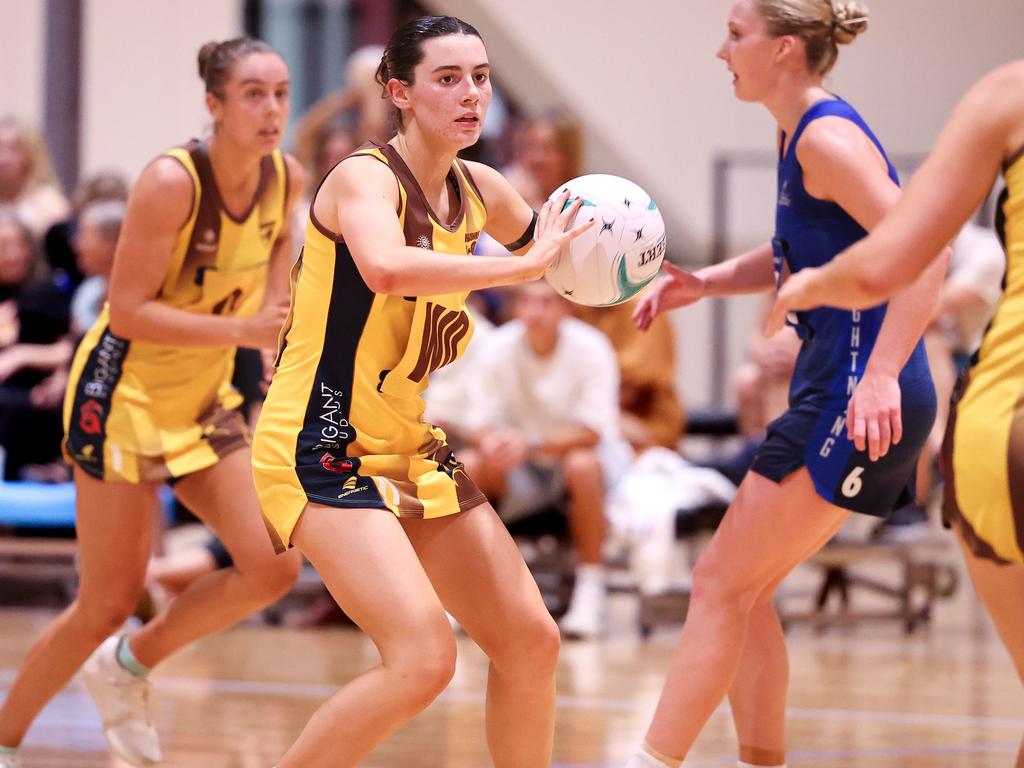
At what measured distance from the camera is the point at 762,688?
3.21 m

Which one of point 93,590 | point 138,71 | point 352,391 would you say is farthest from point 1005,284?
point 138,71

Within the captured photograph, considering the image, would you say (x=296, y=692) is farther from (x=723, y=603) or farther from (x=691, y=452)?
(x=691, y=452)

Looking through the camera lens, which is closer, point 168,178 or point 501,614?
point 501,614

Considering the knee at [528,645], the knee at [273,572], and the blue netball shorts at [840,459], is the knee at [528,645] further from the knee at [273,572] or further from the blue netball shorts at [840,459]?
the knee at [273,572]

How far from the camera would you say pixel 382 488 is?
2.73 m

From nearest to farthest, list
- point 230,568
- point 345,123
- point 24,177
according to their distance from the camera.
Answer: point 230,568
point 24,177
point 345,123

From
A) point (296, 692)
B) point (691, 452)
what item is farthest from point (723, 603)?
point (691, 452)

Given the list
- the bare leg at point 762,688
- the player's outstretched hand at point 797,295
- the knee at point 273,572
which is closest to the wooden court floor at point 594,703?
the knee at point 273,572

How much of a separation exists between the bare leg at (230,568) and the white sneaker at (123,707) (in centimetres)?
12

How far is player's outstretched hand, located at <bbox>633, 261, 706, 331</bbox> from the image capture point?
3322mm

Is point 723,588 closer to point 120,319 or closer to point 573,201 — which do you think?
point 573,201

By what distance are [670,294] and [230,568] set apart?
1.22 meters

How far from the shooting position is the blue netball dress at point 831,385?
297 centimetres

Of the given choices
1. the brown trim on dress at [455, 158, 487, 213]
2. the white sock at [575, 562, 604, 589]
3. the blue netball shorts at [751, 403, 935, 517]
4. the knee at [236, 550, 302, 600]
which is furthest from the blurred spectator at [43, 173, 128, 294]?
Result: the blue netball shorts at [751, 403, 935, 517]
